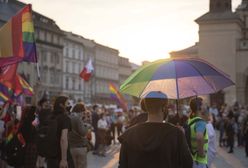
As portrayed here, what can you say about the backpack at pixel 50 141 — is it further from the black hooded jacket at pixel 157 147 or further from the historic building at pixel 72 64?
the historic building at pixel 72 64

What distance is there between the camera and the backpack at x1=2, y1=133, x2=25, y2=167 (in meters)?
8.62

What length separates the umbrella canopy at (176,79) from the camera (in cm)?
593

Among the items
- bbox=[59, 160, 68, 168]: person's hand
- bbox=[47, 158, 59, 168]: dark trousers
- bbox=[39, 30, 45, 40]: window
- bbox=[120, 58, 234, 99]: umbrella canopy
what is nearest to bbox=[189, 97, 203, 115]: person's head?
bbox=[120, 58, 234, 99]: umbrella canopy

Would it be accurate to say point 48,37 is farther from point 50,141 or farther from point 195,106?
point 195,106

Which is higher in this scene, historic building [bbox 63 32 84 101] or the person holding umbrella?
historic building [bbox 63 32 84 101]

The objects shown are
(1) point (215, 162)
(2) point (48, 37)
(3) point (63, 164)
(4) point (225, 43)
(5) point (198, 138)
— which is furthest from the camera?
(2) point (48, 37)

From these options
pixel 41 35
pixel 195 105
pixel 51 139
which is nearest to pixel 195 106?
pixel 195 105

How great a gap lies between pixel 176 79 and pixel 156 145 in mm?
1845

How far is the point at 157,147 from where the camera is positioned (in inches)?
170

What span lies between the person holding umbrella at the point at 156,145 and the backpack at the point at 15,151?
450cm

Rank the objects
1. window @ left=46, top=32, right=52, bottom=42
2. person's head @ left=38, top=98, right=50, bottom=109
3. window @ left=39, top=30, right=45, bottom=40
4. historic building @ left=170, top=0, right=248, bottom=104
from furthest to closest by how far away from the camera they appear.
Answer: window @ left=46, top=32, right=52, bottom=42 → window @ left=39, top=30, right=45, bottom=40 → historic building @ left=170, top=0, right=248, bottom=104 → person's head @ left=38, top=98, right=50, bottom=109

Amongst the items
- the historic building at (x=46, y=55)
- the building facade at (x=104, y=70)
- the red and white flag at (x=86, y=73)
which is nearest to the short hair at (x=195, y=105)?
the red and white flag at (x=86, y=73)

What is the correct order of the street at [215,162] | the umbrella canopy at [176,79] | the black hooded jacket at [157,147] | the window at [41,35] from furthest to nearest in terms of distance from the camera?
the window at [41,35] → the street at [215,162] → the umbrella canopy at [176,79] → the black hooded jacket at [157,147]

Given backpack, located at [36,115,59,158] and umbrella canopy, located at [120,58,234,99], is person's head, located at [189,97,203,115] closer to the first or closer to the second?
umbrella canopy, located at [120,58,234,99]
